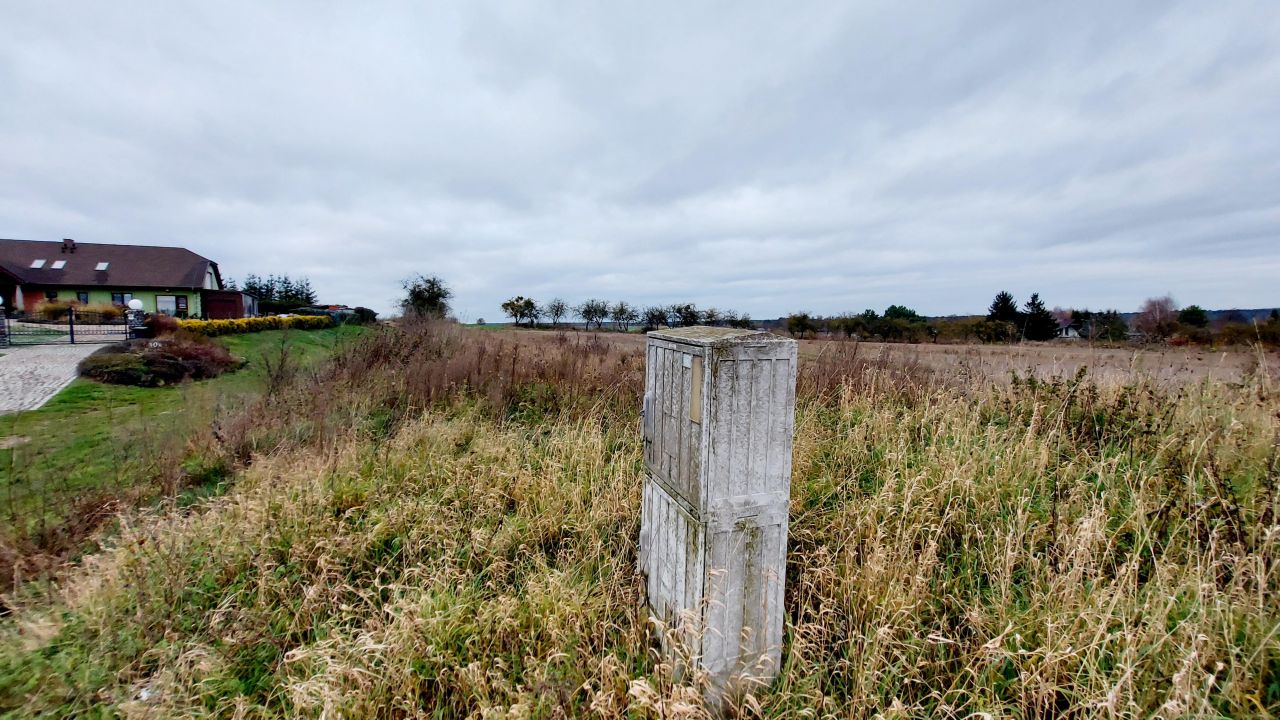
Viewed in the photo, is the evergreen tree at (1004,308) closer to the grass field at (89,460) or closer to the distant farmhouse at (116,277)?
the grass field at (89,460)

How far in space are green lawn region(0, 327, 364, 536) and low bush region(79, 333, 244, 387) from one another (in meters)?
1.18

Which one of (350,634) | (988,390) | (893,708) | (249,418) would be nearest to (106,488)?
(249,418)

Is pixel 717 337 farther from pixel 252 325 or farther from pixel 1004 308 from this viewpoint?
pixel 1004 308

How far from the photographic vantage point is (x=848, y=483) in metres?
3.64

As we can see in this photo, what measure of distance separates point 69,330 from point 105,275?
18.8 m

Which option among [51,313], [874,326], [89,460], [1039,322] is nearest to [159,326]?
[89,460]

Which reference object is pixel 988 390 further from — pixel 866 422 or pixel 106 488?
pixel 106 488

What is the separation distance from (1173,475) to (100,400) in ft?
47.1

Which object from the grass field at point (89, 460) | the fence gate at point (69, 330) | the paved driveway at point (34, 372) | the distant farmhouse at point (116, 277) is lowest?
the grass field at point (89, 460)

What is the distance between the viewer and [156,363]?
11.2 m

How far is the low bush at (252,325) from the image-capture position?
19266 mm

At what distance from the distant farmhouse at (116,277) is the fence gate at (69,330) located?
23.4ft

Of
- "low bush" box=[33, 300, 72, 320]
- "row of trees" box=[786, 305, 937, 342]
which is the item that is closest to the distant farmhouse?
"low bush" box=[33, 300, 72, 320]

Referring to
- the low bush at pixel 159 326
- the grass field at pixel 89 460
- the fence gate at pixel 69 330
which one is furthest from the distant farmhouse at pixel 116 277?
the grass field at pixel 89 460
